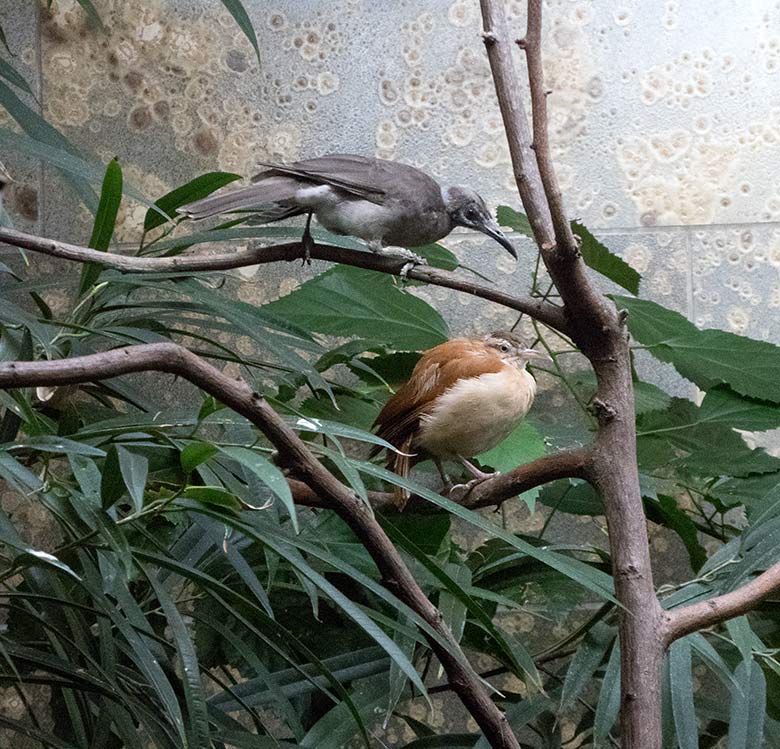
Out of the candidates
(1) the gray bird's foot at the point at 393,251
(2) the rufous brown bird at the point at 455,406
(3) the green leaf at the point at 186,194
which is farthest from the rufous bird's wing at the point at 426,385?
(3) the green leaf at the point at 186,194

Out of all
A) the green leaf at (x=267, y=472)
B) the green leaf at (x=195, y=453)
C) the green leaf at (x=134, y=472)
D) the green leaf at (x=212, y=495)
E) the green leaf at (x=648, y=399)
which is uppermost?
the green leaf at (x=267, y=472)

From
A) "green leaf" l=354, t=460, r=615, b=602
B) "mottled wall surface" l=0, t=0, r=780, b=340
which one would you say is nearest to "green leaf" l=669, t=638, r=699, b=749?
"green leaf" l=354, t=460, r=615, b=602

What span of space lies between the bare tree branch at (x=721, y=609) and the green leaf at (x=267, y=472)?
33 centimetres

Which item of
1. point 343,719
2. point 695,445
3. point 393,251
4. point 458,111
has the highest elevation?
point 458,111

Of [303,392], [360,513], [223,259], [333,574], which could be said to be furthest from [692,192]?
[360,513]

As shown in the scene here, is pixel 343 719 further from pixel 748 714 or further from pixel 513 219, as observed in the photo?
pixel 513 219

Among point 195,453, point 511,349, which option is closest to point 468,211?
point 511,349

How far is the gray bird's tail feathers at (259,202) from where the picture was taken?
1.21 m

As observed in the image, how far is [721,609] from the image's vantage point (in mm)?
882

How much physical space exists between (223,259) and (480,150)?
3.01ft

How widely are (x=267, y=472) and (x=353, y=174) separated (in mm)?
670

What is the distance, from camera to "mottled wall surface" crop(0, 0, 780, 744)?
1823mm

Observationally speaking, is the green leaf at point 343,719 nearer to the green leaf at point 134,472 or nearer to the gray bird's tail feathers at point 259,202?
the green leaf at point 134,472

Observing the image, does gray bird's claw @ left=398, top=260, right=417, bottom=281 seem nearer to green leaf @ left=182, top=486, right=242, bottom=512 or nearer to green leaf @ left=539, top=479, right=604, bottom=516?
green leaf @ left=182, top=486, right=242, bottom=512
